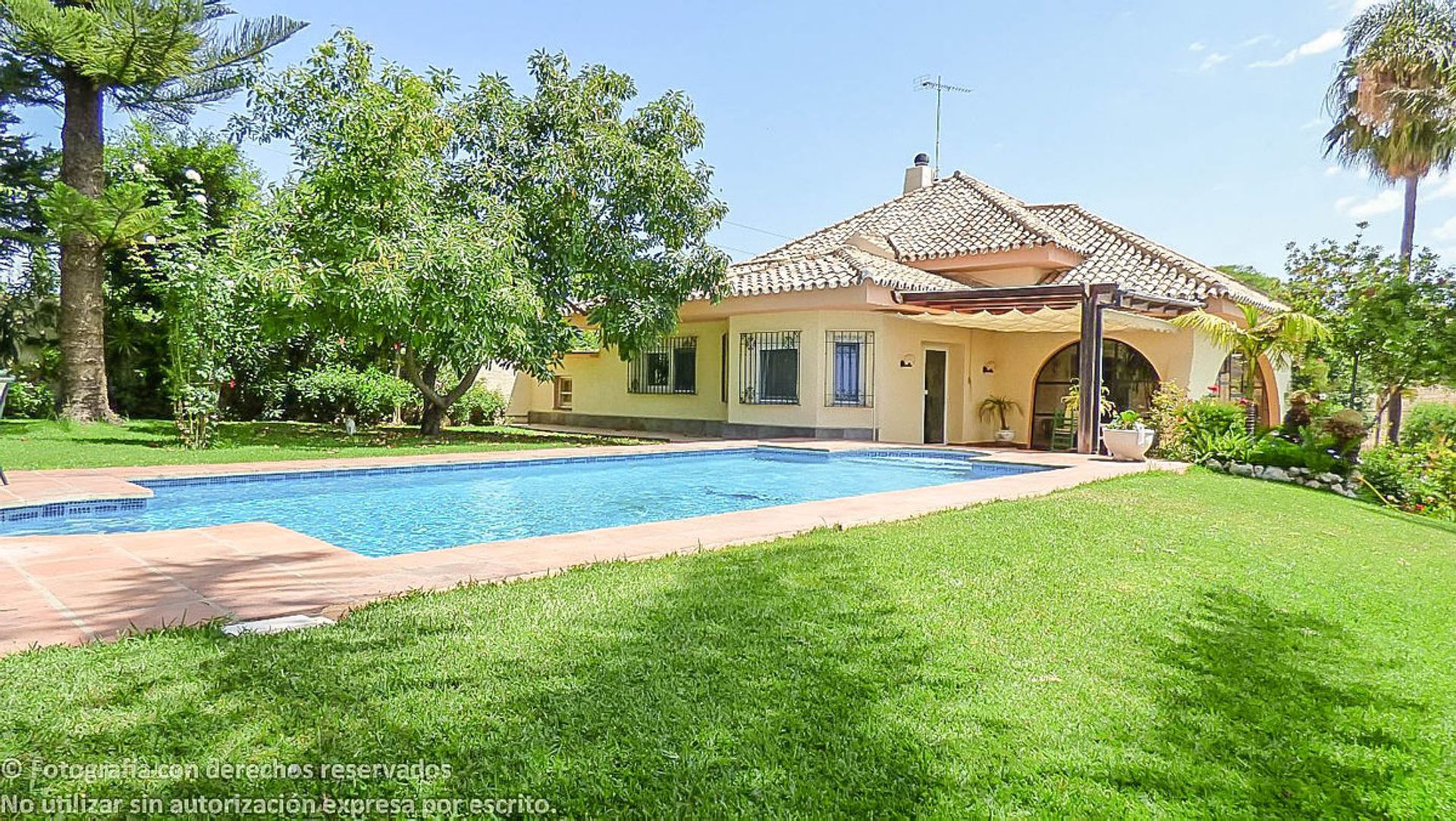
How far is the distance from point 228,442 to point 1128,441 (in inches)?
639

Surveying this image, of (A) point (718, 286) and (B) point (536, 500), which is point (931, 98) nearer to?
(A) point (718, 286)

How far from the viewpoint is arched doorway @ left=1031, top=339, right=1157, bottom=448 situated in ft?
64.3

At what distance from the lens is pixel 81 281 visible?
1711cm

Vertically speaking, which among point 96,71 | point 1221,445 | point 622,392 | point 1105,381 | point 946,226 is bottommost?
point 1221,445

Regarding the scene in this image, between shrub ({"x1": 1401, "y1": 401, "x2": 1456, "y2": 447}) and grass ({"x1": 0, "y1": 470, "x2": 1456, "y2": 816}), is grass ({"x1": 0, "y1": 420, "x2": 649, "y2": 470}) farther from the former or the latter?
shrub ({"x1": 1401, "y1": 401, "x2": 1456, "y2": 447})

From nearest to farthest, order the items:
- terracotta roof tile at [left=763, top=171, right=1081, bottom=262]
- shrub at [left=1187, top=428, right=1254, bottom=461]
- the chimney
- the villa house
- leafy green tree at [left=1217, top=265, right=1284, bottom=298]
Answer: shrub at [left=1187, top=428, right=1254, bottom=461] → the villa house → terracotta roof tile at [left=763, top=171, right=1081, bottom=262] → the chimney → leafy green tree at [left=1217, top=265, right=1284, bottom=298]

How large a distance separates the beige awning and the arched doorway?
0.75 metres

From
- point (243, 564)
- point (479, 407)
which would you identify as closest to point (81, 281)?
point (479, 407)

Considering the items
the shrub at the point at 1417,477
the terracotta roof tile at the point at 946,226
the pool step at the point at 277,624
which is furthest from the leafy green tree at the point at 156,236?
the shrub at the point at 1417,477

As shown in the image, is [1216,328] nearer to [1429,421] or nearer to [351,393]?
[1429,421]

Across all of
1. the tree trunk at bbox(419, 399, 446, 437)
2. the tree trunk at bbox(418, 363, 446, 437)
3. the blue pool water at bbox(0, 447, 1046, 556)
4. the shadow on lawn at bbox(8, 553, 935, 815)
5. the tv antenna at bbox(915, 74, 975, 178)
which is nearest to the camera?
the shadow on lawn at bbox(8, 553, 935, 815)

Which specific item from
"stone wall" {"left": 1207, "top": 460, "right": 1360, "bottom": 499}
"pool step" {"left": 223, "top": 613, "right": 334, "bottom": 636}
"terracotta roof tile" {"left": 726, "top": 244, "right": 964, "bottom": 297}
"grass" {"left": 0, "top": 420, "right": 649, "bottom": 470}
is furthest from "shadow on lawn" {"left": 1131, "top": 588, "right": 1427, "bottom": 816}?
"terracotta roof tile" {"left": 726, "top": 244, "right": 964, "bottom": 297}

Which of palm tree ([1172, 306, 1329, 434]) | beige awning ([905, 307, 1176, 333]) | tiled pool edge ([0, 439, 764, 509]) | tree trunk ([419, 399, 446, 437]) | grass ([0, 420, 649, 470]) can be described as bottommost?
tiled pool edge ([0, 439, 764, 509])

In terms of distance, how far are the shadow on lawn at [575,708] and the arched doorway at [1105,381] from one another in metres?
17.0
